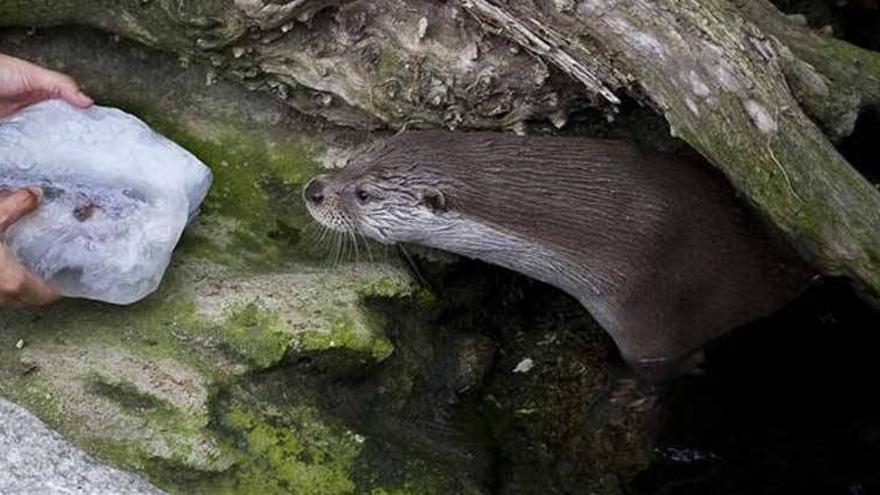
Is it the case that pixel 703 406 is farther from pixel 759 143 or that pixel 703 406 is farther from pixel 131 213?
pixel 131 213

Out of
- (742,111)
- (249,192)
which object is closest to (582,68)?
(742,111)

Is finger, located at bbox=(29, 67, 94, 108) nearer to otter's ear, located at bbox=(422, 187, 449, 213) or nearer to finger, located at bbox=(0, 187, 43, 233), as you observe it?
finger, located at bbox=(0, 187, 43, 233)

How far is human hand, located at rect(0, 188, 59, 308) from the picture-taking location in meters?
2.66

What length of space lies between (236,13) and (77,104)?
0.41 meters

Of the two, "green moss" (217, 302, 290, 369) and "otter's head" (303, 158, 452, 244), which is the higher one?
"otter's head" (303, 158, 452, 244)

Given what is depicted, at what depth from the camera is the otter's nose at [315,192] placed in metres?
3.21

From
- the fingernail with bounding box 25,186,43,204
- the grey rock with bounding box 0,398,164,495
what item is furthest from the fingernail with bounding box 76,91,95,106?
the grey rock with bounding box 0,398,164,495

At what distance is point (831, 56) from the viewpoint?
3.24 meters

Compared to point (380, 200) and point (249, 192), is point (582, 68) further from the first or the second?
point (249, 192)

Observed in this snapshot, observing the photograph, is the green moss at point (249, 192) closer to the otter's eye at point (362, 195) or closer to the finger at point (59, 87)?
the otter's eye at point (362, 195)

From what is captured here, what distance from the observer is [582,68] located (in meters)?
3.00

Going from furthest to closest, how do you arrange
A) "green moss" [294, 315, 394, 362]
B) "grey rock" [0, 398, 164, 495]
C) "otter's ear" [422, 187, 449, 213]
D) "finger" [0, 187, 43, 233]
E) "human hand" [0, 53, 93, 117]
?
"otter's ear" [422, 187, 449, 213] < "human hand" [0, 53, 93, 117] < "green moss" [294, 315, 394, 362] < "finger" [0, 187, 43, 233] < "grey rock" [0, 398, 164, 495]

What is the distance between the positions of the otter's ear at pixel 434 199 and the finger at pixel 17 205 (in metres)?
0.84

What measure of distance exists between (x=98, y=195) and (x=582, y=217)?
1.06 metres
